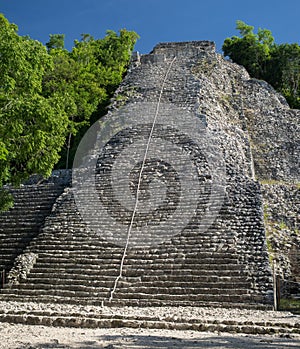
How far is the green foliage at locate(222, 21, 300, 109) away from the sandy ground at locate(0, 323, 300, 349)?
906 inches

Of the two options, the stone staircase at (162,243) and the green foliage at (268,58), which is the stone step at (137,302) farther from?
the green foliage at (268,58)

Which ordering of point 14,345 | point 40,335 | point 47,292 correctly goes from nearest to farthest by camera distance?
point 14,345 < point 40,335 < point 47,292

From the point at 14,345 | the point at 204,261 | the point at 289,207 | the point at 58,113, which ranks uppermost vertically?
the point at 58,113

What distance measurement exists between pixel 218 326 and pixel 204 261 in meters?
3.13

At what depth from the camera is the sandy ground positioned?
5434 mm

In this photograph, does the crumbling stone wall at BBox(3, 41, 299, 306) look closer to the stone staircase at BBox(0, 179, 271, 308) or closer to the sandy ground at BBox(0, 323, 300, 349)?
the stone staircase at BBox(0, 179, 271, 308)

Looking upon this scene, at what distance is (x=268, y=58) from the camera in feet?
101

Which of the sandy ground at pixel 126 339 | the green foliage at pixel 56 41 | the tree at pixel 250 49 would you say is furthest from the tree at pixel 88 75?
the sandy ground at pixel 126 339

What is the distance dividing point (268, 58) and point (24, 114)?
25339 millimetres

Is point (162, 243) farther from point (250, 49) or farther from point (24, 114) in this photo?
point (250, 49)

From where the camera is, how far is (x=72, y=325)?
278 inches

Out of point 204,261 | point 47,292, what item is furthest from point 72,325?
point 204,261

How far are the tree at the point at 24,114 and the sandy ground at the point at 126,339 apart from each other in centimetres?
298

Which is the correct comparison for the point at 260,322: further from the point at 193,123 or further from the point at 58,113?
the point at 193,123
